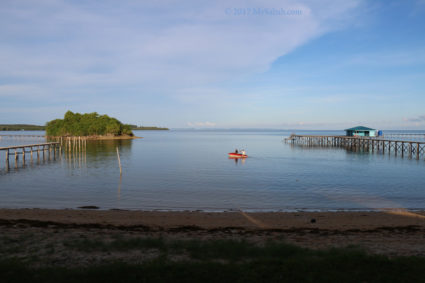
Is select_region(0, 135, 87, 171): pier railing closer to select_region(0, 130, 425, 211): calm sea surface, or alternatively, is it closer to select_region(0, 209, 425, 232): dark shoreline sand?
select_region(0, 130, 425, 211): calm sea surface

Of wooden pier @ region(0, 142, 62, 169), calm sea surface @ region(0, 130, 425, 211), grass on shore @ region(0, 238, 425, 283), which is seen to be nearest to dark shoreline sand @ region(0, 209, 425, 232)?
calm sea surface @ region(0, 130, 425, 211)

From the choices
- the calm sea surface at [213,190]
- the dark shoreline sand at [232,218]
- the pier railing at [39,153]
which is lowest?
the calm sea surface at [213,190]

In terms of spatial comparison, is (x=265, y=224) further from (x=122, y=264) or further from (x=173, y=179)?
(x=173, y=179)

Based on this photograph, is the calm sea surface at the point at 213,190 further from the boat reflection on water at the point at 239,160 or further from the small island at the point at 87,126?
the small island at the point at 87,126

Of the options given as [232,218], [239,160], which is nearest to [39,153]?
[239,160]

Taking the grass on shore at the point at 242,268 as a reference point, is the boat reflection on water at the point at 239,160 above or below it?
below

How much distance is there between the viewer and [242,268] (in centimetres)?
644

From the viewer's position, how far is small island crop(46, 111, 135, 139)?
4951 inches

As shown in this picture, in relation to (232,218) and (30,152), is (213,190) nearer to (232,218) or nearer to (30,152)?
(232,218)

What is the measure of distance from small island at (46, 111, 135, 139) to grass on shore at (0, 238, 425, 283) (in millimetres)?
126451

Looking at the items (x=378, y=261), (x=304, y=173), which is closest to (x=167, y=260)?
(x=378, y=261)

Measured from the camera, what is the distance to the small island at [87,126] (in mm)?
125750

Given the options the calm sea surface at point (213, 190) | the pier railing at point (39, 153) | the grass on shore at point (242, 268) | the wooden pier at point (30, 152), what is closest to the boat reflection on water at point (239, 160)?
the calm sea surface at point (213, 190)

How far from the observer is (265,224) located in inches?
518
